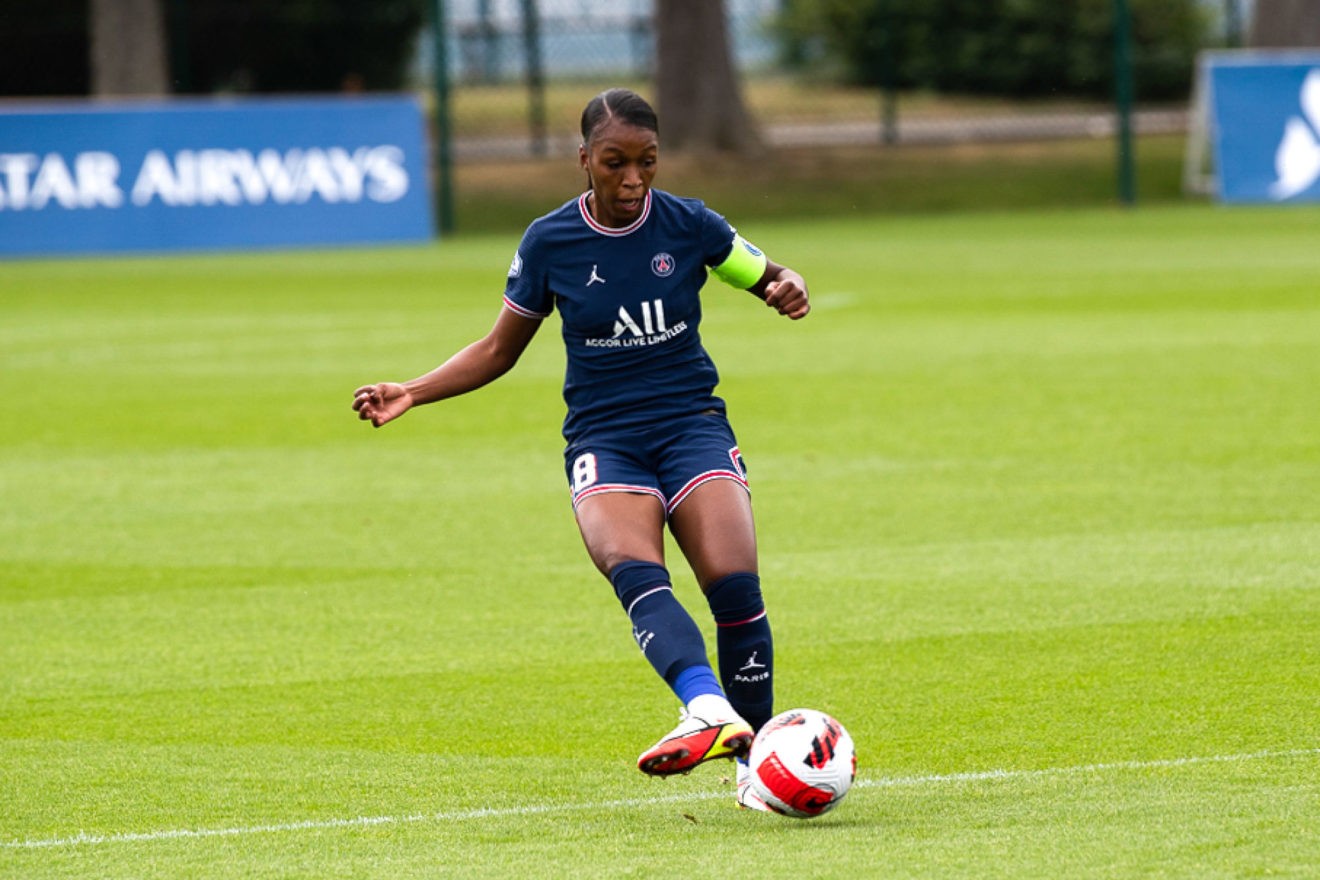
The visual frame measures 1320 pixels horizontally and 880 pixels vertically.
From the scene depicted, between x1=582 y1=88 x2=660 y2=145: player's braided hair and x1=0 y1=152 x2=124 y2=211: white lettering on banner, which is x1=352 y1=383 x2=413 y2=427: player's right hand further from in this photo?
x1=0 y1=152 x2=124 y2=211: white lettering on banner

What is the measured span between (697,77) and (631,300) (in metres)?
32.1

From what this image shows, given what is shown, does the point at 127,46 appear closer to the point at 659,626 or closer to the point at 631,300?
the point at 631,300

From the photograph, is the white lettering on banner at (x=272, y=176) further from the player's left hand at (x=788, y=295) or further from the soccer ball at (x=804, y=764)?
the soccer ball at (x=804, y=764)

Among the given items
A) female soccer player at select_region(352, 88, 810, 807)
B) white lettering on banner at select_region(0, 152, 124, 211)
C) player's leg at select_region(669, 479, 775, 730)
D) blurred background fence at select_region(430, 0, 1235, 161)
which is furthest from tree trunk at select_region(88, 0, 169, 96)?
player's leg at select_region(669, 479, 775, 730)

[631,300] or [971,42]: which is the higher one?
[631,300]

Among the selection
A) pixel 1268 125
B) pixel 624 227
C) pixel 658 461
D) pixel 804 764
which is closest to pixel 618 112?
pixel 624 227

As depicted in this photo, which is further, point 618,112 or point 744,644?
point 744,644

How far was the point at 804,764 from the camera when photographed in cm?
581

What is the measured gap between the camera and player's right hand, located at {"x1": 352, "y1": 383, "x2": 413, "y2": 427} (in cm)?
650

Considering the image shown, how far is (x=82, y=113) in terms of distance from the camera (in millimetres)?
28953

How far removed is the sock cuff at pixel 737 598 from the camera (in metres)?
6.15

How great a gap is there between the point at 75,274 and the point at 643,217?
23.1 m

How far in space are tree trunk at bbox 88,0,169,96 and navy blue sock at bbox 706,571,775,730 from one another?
30903mm

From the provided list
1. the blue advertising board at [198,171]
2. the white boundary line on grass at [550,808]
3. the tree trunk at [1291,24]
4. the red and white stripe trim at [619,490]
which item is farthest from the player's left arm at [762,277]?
the tree trunk at [1291,24]
